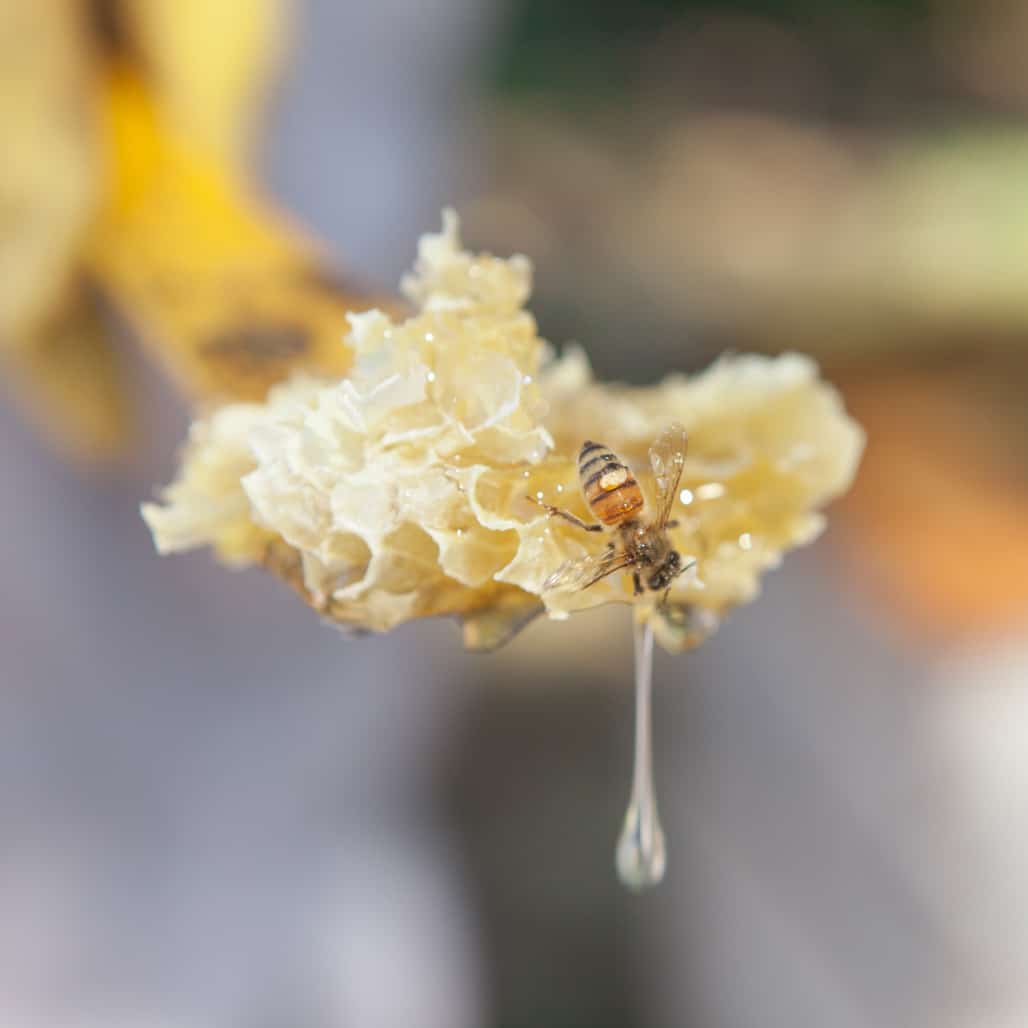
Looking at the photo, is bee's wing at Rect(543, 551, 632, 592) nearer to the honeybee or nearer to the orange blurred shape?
the honeybee

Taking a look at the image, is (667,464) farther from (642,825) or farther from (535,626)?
(535,626)

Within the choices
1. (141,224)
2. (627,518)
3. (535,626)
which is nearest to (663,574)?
(627,518)

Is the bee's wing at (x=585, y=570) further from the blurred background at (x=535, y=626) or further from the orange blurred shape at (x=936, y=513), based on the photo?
the orange blurred shape at (x=936, y=513)

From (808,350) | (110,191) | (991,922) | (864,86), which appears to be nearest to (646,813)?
(110,191)

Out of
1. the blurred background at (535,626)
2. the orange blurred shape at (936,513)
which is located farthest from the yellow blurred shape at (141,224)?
the orange blurred shape at (936,513)

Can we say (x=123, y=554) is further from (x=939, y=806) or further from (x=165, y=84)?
(x=939, y=806)

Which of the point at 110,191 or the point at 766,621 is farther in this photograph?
the point at 766,621

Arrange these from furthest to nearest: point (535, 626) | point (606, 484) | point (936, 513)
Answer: point (936, 513) → point (535, 626) → point (606, 484)
